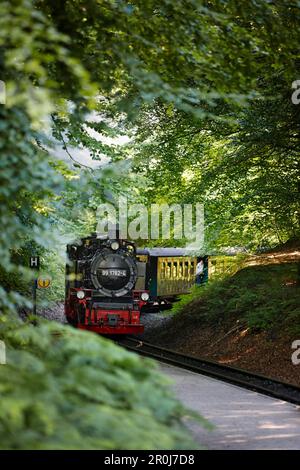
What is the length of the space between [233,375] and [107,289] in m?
6.19

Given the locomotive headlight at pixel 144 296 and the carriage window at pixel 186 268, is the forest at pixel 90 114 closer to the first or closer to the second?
the locomotive headlight at pixel 144 296

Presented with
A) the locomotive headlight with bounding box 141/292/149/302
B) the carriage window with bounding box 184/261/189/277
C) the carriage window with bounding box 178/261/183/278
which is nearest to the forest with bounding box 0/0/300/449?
the locomotive headlight with bounding box 141/292/149/302

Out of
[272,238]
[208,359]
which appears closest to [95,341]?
[208,359]

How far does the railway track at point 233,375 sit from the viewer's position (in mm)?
11607

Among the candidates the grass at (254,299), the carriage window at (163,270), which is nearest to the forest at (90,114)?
the grass at (254,299)

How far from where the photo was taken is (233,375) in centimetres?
1389

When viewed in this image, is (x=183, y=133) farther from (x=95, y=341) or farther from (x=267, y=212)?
(x=95, y=341)

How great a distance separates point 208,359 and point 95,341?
12.4 meters

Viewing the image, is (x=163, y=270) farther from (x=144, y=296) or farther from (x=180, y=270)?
(x=144, y=296)

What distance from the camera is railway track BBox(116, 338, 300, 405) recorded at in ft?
38.1

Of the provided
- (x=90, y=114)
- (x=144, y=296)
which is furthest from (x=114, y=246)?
(x=90, y=114)

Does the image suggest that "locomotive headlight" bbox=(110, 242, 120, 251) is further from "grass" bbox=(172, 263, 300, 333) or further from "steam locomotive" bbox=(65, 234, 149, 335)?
"grass" bbox=(172, 263, 300, 333)

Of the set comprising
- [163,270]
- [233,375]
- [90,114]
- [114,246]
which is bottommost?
[233,375]
